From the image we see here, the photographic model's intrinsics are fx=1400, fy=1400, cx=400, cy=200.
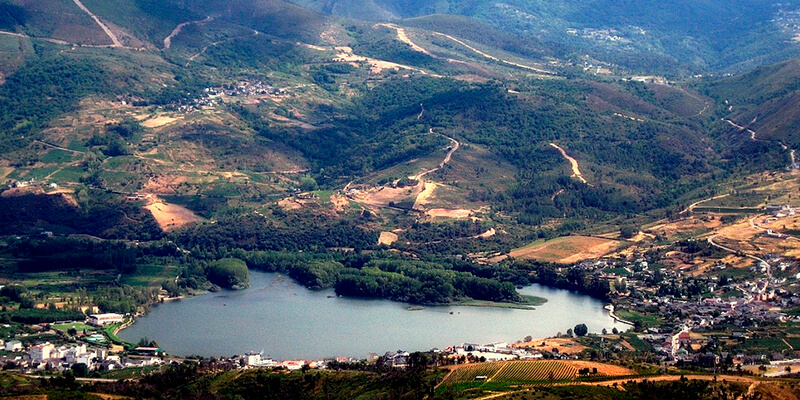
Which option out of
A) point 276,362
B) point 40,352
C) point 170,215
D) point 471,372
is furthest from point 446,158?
point 471,372

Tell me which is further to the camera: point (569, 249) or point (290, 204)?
point (290, 204)

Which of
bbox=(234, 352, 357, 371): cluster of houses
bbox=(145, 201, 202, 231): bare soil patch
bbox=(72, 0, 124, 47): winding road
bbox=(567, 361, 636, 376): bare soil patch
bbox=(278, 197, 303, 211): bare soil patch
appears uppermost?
bbox=(72, 0, 124, 47): winding road

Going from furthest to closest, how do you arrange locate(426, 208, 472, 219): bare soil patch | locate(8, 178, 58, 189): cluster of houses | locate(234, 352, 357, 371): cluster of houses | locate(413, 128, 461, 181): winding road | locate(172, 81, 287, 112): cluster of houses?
locate(172, 81, 287, 112): cluster of houses
locate(413, 128, 461, 181): winding road
locate(426, 208, 472, 219): bare soil patch
locate(8, 178, 58, 189): cluster of houses
locate(234, 352, 357, 371): cluster of houses

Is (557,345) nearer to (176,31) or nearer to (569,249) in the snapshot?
(569,249)

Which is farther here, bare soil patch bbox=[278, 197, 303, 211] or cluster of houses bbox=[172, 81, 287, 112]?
cluster of houses bbox=[172, 81, 287, 112]

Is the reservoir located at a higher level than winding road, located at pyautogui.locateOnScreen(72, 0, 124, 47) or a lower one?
lower

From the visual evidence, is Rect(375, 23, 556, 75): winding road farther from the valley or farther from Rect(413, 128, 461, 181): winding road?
Rect(413, 128, 461, 181): winding road

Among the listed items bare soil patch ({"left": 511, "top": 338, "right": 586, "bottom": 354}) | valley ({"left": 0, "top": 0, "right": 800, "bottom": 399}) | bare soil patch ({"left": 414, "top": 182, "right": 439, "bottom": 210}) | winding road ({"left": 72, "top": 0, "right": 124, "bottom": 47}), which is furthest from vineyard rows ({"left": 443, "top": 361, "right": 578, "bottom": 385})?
winding road ({"left": 72, "top": 0, "right": 124, "bottom": 47})

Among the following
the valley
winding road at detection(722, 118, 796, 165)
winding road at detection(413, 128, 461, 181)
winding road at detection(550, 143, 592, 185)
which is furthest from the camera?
winding road at detection(413, 128, 461, 181)
